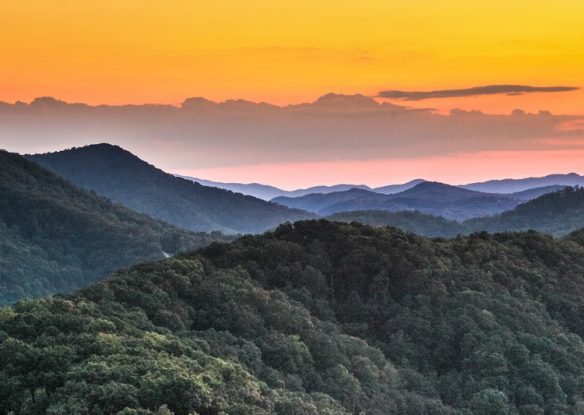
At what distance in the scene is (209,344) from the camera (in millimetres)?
57062

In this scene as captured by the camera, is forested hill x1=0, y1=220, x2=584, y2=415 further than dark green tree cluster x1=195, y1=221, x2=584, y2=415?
No

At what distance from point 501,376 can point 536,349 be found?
7.52m

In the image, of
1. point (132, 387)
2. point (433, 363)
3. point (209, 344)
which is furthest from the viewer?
point (433, 363)

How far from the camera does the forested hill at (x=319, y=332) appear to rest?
42250mm

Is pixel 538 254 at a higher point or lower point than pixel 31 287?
higher

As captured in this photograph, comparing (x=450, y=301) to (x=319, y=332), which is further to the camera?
(x=450, y=301)

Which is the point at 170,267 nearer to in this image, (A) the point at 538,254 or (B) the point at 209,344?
(B) the point at 209,344

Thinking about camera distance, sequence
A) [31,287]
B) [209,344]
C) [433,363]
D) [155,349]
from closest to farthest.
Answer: [155,349], [209,344], [433,363], [31,287]

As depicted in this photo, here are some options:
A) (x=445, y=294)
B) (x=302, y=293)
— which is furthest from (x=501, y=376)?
(x=302, y=293)

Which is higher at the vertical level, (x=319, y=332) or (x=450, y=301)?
(x=450, y=301)

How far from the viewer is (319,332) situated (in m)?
67.7

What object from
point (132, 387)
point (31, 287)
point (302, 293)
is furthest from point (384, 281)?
point (31, 287)

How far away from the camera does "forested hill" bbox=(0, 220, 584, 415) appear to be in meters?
42.2

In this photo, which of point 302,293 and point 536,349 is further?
point 302,293
